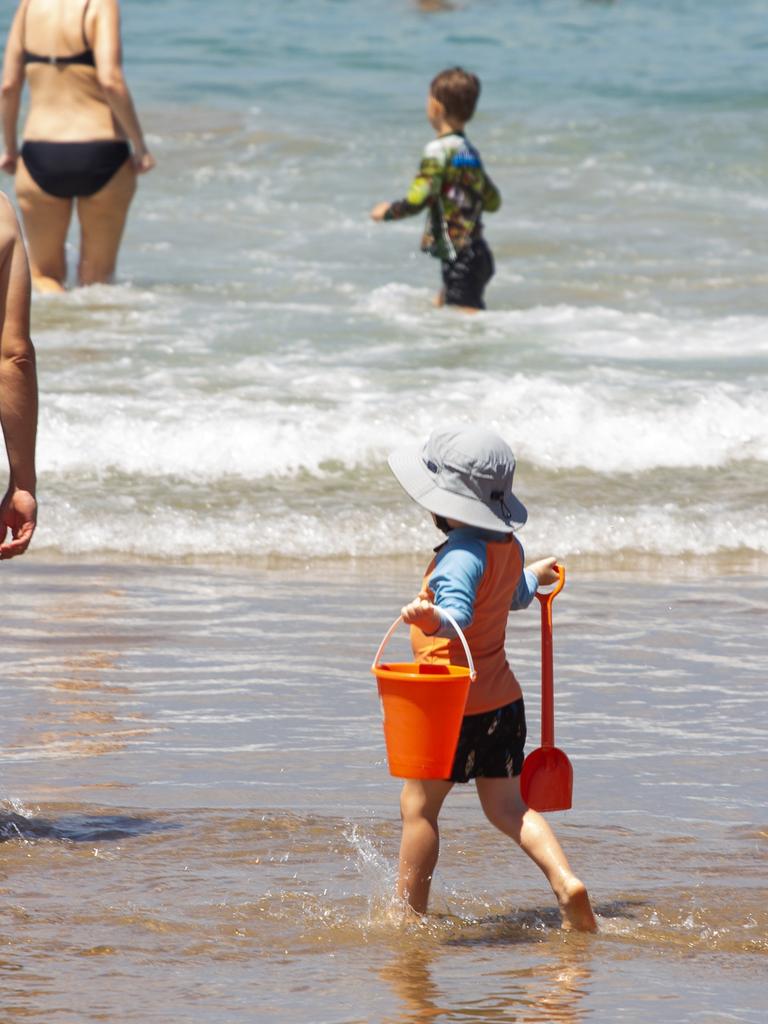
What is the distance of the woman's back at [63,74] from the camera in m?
9.55

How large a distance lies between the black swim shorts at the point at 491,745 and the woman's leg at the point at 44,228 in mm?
6682

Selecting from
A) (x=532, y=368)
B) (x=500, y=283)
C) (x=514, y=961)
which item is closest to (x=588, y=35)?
(x=500, y=283)

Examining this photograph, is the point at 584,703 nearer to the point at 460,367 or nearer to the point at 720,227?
the point at 460,367

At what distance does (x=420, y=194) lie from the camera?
987 centimetres

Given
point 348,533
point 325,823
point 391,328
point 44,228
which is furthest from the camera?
point 391,328

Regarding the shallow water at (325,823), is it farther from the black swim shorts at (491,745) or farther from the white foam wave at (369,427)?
the white foam wave at (369,427)

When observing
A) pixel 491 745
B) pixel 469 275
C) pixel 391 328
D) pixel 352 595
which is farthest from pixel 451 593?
pixel 391 328

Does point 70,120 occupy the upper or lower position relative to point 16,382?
lower

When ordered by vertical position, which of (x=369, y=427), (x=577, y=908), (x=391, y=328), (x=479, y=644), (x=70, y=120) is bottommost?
(x=391, y=328)

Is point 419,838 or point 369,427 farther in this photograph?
point 369,427

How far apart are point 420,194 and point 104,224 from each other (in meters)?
1.77

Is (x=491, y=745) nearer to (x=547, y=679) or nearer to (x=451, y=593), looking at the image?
(x=547, y=679)

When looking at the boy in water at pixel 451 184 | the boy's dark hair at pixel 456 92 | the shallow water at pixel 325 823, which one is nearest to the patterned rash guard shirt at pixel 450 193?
the boy in water at pixel 451 184

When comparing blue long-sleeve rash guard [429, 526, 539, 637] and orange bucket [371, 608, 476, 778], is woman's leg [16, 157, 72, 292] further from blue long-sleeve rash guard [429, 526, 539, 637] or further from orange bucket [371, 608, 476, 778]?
orange bucket [371, 608, 476, 778]
